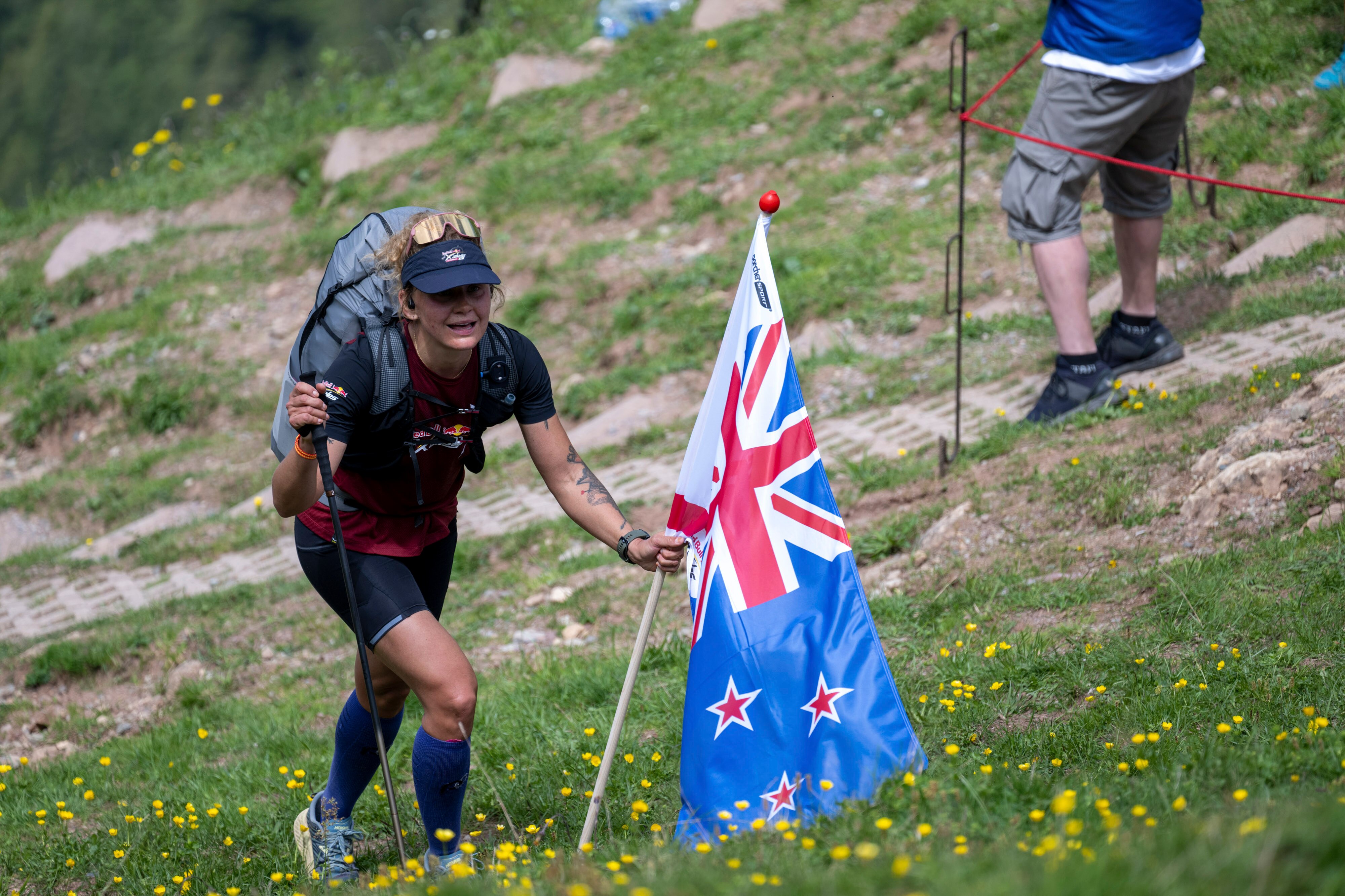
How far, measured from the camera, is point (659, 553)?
3559 mm

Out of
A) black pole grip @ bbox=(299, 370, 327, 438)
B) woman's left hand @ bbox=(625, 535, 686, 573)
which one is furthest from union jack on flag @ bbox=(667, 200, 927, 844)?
black pole grip @ bbox=(299, 370, 327, 438)

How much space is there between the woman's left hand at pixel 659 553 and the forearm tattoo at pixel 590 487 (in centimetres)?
17

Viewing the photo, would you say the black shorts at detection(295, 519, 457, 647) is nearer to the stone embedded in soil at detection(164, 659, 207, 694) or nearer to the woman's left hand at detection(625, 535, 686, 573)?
the woman's left hand at detection(625, 535, 686, 573)

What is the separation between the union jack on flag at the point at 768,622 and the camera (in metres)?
3.30

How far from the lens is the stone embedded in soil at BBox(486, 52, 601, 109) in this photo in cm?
1510

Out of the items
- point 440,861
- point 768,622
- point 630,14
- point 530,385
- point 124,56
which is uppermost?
point 124,56

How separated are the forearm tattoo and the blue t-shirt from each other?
155 inches

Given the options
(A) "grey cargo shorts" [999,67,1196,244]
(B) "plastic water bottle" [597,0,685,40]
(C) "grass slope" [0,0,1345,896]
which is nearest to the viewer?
(C) "grass slope" [0,0,1345,896]

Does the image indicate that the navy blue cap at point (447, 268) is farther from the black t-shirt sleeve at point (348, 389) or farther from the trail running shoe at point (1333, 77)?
the trail running shoe at point (1333, 77)

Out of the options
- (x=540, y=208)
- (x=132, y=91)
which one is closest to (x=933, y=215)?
(x=540, y=208)

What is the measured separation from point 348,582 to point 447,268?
96 cm

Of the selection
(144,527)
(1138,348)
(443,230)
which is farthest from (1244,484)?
(144,527)

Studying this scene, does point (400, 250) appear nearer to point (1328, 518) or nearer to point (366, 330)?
point (366, 330)

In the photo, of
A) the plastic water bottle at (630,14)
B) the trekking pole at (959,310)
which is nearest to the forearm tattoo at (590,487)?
the trekking pole at (959,310)
